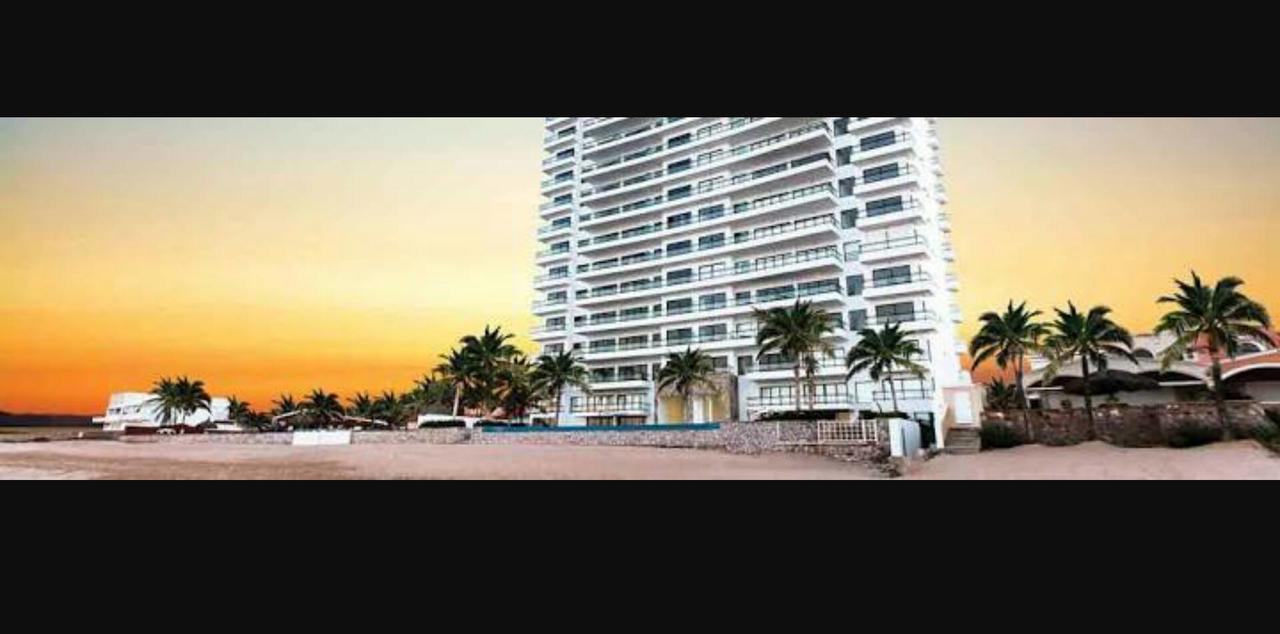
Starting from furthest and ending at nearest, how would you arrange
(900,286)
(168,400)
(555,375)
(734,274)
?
(168,400) → (555,375) → (734,274) → (900,286)

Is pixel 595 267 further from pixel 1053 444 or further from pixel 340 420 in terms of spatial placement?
pixel 1053 444

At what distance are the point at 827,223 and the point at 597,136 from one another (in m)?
25.8

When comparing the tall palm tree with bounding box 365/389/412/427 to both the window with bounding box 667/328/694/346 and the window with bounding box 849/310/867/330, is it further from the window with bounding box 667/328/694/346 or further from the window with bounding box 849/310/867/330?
the window with bounding box 849/310/867/330

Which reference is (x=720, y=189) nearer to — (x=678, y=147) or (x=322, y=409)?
(x=678, y=147)

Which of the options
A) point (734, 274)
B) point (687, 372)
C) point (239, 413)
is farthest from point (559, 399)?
point (239, 413)

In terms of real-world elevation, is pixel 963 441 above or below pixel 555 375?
below

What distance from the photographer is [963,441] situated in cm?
3225

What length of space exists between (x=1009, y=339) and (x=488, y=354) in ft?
117

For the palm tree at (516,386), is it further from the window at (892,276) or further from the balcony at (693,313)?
the window at (892,276)

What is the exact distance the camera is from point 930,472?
23.0 metres

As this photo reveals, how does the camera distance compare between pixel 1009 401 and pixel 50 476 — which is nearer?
pixel 50 476

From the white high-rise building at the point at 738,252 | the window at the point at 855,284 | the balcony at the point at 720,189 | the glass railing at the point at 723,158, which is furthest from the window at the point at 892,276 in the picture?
the glass railing at the point at 723,158

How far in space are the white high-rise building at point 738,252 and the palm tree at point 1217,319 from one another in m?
12.0
